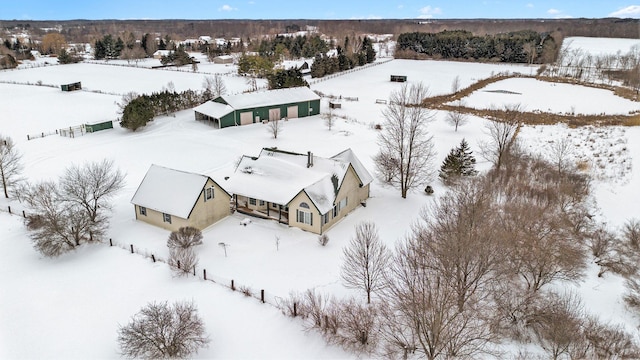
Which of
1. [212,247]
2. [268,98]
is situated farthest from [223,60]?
[212,247]

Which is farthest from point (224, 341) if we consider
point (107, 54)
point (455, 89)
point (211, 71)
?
point (107, 54)

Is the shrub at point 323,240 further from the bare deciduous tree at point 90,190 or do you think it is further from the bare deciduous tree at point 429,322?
the bare deciduous tree at point 90,190

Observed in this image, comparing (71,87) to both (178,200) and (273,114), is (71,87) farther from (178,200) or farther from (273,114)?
(178,200)

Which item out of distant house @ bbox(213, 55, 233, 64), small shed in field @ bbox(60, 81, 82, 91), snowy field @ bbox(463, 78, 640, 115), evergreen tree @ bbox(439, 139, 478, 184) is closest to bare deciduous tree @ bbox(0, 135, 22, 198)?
evergreen tree @ bbox(439, 139, 478, 184)

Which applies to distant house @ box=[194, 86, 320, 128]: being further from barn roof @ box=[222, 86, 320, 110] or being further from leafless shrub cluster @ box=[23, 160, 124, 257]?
leafless shrub cluster @ box=[23, 160, 124, 257]

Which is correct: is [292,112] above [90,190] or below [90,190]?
above

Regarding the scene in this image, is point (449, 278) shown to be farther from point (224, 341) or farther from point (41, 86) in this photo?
point (41, 86)
